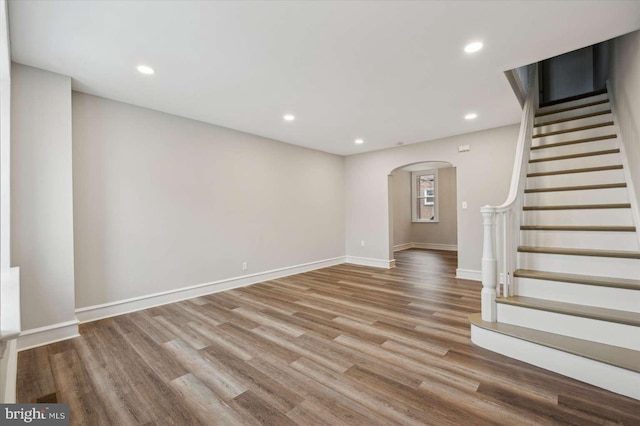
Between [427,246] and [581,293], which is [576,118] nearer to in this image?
[581,293]

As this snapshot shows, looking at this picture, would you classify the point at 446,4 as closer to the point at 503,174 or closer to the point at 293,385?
the point at 293,385

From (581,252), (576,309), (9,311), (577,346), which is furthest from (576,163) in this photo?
(9,311)

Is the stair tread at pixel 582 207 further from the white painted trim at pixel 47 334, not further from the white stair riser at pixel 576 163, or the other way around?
the white painted trim at pixel 47 334

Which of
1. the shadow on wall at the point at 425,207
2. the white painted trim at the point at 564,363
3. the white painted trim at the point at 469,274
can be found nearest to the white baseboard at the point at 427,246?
the shadow on wall at the point at 425,207

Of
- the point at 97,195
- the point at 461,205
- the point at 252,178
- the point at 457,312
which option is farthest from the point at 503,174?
the point at 97,195

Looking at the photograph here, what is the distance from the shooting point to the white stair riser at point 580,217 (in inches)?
98.7

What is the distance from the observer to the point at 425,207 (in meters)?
8.98

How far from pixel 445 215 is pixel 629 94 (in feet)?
19.2

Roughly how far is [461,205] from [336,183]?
2.65 m

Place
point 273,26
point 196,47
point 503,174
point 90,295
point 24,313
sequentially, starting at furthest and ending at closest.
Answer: point 503,174
point 90,295
point 24,313
point 196,47
point 273,26

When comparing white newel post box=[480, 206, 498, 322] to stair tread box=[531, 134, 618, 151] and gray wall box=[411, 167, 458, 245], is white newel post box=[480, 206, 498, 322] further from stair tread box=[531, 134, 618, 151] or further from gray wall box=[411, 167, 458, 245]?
gray wall box=[411, 167, 458, 245]

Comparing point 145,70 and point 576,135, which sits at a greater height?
point 145,70

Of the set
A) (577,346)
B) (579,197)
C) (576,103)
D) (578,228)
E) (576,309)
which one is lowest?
(577,346)

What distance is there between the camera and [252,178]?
183 inches
